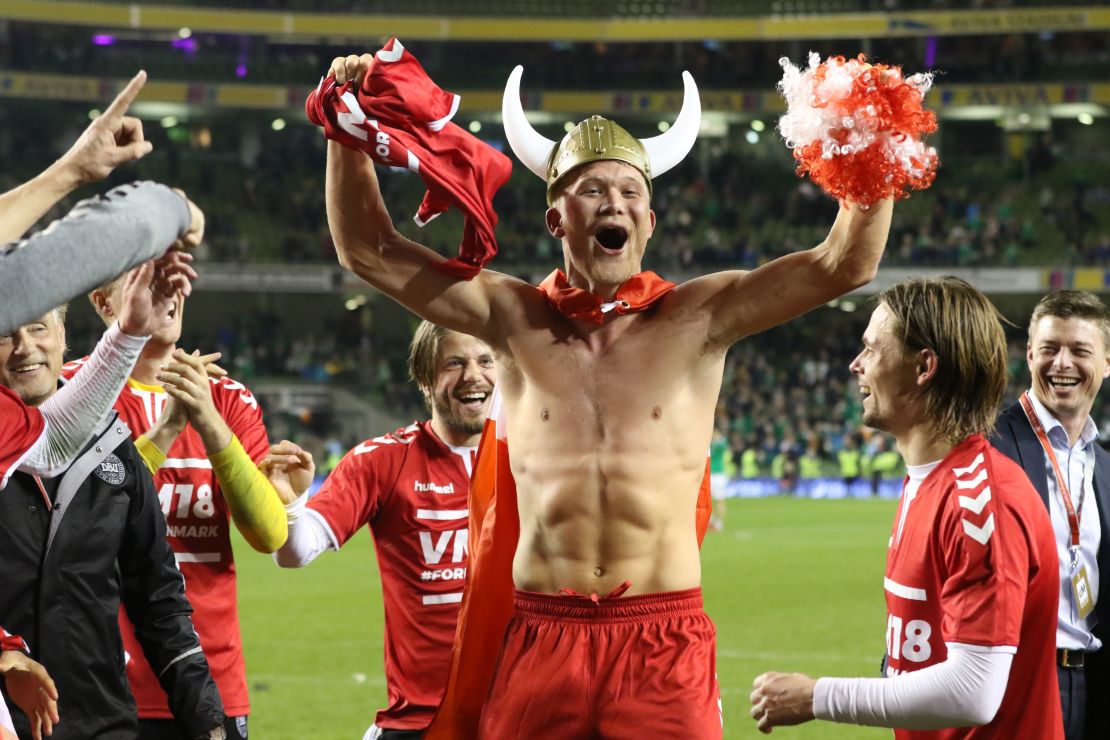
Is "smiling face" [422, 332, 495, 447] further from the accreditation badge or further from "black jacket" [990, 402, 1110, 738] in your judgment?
the accreditation badge

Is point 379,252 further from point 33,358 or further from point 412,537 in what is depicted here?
point 412,537

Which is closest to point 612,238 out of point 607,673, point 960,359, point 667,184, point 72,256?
point 960,359

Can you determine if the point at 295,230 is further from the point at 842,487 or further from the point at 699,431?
the point at 699,431

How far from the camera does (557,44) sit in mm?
40906

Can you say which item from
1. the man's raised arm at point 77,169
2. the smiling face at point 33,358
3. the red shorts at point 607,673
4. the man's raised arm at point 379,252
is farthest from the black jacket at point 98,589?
the man's raised arm at point 77,169

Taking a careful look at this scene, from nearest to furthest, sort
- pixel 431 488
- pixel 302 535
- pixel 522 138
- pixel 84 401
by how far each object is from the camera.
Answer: pixel 84 401, pixel 522 138, pixel 302 535, pixel 431 488

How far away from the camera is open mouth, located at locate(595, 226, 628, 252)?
138 inches

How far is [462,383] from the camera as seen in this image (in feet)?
15.4

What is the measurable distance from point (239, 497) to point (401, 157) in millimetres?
1186

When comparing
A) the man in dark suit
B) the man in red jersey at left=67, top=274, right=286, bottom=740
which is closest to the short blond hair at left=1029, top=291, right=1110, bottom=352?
the man in dark suit

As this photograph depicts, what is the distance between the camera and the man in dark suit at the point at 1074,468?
169 inches

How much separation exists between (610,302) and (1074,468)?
2050 millimetres

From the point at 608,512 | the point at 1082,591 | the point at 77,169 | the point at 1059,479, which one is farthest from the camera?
the point at 1059,479

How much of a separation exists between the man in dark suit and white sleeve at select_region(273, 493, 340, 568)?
2320mm
